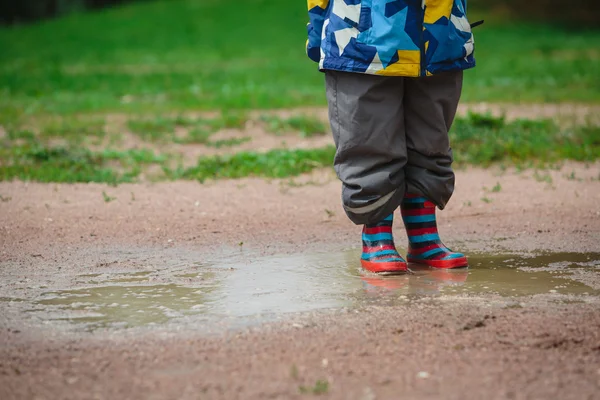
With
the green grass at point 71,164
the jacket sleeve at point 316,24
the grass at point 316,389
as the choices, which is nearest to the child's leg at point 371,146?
the jacket sleeve at point 316,24

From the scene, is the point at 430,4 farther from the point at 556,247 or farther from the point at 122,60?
the point at 122,60

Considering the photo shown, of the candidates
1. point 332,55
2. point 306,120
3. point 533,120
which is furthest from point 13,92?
point 332,55

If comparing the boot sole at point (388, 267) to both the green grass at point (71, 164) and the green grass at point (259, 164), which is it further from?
the green grass at point (71, 164)

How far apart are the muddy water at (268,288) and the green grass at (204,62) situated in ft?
17.1

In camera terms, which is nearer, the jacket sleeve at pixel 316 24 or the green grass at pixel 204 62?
the jacket sleeve at pixel 316 24

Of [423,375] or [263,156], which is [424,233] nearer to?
[423,375]

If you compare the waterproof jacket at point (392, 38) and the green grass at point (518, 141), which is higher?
the waterproof jacket at point (392, 38)

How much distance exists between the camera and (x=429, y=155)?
12.5ft

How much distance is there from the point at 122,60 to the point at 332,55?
41.5 ft

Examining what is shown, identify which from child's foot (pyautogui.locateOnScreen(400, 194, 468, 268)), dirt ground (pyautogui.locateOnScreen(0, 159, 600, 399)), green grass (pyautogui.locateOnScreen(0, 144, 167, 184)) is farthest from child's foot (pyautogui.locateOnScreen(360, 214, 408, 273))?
green grass (pyautogui.locateOnScreen(0, 144, 167, 184))

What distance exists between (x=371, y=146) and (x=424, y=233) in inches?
20.0

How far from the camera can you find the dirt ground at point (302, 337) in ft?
A: 8.27

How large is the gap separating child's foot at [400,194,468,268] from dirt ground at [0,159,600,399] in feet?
1.42

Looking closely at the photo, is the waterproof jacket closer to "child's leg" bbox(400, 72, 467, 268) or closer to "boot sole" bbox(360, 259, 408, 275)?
"child's leg" bbox(400, 72, 467, 268)
